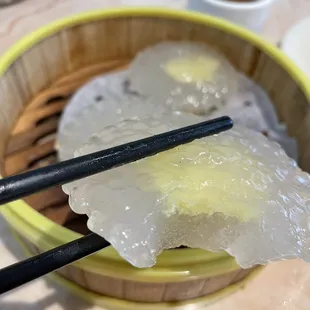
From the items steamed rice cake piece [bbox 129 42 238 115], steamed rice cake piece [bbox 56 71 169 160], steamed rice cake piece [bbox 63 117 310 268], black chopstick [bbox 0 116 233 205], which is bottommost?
steamed rice cake piece [bbox 56 71 169 160]

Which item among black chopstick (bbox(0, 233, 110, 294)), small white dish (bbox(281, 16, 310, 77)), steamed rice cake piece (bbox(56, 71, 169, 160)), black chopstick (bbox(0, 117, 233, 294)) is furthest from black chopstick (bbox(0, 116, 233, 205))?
small white dish (bbox(281, 16, 310, 77))

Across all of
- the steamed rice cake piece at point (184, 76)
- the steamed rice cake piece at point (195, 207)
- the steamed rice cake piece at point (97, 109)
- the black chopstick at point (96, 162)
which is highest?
the black chopstick at point (96, 162)

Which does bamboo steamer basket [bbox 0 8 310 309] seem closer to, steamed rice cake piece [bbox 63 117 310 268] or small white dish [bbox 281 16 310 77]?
steamed rice cake piece [bbox 63 117 310 268]

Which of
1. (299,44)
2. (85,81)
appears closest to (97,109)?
(85,81)

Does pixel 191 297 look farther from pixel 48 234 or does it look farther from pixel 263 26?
pixel 263 26

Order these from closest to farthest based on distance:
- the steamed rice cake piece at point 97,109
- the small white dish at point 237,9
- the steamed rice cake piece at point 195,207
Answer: the steamed rice cake piece at point 195,207
the steamed rice cake piece at point 97,109
the small white dish at point 237,9

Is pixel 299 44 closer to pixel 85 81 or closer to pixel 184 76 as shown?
pixel 184 76

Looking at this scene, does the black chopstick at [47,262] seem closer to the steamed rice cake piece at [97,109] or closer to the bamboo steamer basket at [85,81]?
the bamboo steamer basket at [85,81]

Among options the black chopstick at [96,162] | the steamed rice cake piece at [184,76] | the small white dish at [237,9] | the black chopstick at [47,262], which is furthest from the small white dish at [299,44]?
the black chopstick at [47,262]
